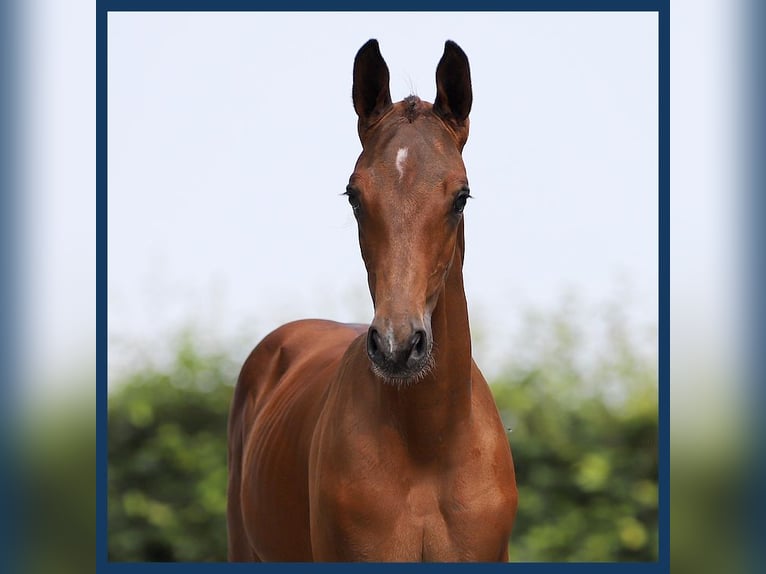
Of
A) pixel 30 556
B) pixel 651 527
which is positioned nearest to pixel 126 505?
pixel 651 527

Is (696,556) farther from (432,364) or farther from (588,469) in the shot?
(588,469)

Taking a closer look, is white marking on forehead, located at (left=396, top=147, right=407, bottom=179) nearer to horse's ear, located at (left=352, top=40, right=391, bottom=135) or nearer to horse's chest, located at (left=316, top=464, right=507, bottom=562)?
horse's ear, located at (left=352, top=40, right=391, bottom=135)

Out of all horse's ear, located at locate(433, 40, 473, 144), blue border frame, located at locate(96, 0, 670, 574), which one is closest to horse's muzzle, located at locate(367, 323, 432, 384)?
blue border frame, located at locate(96, 0, 670, 574)

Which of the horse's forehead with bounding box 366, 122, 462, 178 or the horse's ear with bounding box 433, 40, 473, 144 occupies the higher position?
the horse's ear with bounding box 433, 40, 473, 144

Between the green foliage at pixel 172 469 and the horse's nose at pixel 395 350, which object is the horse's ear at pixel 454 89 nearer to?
the horse's nose at pixel 395 350

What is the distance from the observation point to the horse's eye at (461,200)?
11.9ft

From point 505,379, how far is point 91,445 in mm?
3713

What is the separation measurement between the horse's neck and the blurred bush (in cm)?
279

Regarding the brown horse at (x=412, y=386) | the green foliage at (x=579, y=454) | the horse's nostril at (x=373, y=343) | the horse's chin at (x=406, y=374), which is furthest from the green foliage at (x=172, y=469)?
the horse's nostril at (x=373, y=343)

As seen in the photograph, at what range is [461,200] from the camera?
12.0 feet

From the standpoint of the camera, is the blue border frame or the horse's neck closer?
the blue border frame

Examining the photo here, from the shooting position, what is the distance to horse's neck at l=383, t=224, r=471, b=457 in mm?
3789

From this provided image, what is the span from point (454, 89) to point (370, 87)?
0.28 metres

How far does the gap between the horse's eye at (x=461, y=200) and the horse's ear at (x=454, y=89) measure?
1.00 ft
